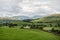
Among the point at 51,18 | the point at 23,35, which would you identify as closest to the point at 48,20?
the point at 51,18

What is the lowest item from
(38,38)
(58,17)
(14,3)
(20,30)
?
(38,38)

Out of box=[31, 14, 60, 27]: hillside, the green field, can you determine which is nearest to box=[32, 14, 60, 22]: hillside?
box=[31, 14, 60, 27]: hillside

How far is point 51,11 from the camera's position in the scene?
6.30 metres

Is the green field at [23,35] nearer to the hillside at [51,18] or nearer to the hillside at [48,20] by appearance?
the hillside at [48,20]

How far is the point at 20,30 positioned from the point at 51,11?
1810 mm

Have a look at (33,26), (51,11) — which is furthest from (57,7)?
(33,26)

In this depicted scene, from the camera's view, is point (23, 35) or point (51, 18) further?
point (51, 18)

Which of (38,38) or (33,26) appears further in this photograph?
(33,26)

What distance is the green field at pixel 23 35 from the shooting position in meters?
5.70

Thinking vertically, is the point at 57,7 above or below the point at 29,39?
above

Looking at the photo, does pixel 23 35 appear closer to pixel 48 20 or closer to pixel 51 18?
pixel 48 20

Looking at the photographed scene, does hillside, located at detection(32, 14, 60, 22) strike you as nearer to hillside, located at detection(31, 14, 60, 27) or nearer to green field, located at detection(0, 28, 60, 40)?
hillside, located at detection(31, 14, 60, 27)

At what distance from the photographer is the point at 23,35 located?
19.0ft

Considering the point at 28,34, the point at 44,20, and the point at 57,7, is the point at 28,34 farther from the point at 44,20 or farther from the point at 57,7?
the point at 57,7
